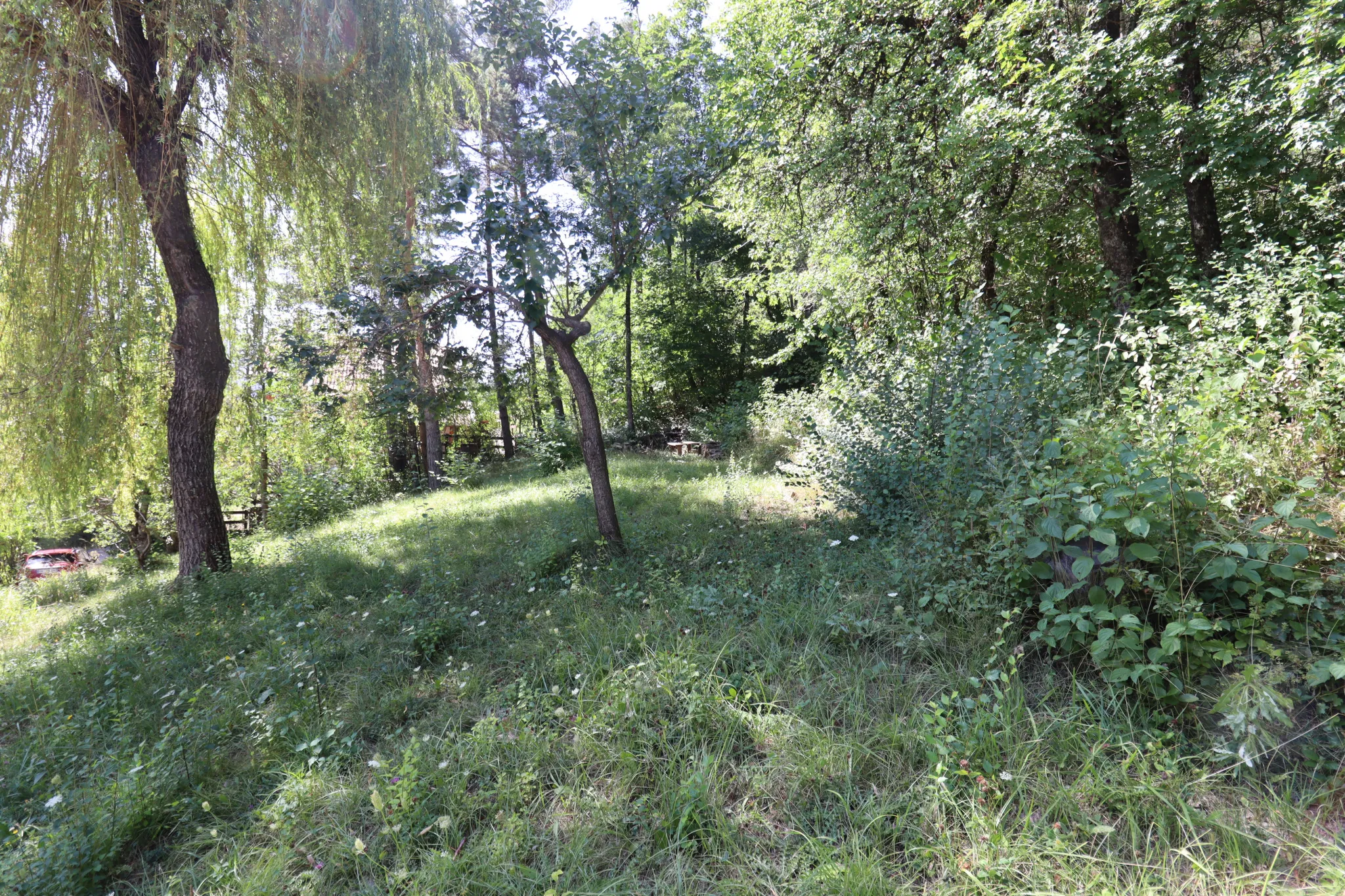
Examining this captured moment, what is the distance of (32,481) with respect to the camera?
554 cm

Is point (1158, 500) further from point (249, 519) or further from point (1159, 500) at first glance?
point (249, 519)

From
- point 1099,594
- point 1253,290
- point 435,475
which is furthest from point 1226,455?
point 435,475

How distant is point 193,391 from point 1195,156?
10.0 meters

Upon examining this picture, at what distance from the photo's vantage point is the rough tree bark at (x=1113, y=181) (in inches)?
204

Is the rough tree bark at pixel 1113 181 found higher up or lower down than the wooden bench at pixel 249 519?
higher up

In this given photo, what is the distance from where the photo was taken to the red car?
1065cm

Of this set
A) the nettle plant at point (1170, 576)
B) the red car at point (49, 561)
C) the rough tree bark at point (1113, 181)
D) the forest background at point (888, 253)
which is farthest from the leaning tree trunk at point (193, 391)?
the rough tree bark at point (1113, 181)

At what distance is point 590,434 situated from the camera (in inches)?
211

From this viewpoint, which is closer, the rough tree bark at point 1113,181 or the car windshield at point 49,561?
the rough tree bark at point 1113,181

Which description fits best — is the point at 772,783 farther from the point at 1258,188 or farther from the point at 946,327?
the point at 1258,188

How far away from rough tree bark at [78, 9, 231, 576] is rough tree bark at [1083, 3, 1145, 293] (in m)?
8.24

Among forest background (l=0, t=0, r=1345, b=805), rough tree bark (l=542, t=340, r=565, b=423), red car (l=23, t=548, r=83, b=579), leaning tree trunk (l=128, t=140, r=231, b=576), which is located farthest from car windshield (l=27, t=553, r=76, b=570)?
rough tree bark (l=542, t=340, r=565, b=423)

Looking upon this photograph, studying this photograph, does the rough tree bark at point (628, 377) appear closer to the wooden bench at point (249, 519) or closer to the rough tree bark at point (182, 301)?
the wooden bench at point (249, 519)

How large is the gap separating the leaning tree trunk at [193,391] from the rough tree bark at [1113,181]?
8.79 m
